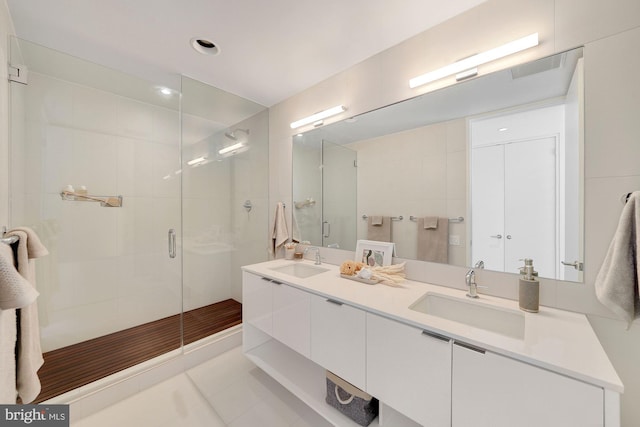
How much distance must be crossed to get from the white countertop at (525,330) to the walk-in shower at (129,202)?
1382 mm

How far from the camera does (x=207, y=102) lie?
2.21m

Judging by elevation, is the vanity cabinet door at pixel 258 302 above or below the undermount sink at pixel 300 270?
below

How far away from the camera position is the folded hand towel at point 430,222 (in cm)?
146

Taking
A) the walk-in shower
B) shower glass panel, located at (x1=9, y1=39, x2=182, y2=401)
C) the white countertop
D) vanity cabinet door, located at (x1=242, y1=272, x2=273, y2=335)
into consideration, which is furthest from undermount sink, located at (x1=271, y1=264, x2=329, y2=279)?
shower glass panel, located at (x1=9, y1=39, x2=182, y2=401)

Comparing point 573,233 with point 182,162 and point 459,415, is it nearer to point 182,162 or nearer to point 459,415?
point 459,415

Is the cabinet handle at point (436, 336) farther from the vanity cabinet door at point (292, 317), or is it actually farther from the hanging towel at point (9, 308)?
the hanging towel at point (9, 308)

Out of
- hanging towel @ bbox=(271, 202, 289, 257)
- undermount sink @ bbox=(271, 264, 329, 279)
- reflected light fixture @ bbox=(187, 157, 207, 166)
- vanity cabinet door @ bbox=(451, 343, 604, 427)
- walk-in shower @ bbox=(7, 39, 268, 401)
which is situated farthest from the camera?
hanging towel @ bbox=(271, 202, 289, 257)

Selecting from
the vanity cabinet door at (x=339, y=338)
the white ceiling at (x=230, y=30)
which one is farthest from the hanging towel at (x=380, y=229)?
the white ceiling at (x=230, y=30)

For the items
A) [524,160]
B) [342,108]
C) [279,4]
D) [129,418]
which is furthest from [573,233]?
[129,418]

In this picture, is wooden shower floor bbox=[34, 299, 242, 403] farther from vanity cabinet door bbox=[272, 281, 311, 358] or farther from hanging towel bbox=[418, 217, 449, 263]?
hanging towel bbox=[418, 217, 449, 263]

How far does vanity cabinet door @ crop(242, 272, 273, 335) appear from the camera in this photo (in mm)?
1702

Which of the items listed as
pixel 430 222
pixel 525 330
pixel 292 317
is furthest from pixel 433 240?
pixel 292 317

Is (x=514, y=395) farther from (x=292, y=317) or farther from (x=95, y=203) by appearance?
(x=95, y=203)

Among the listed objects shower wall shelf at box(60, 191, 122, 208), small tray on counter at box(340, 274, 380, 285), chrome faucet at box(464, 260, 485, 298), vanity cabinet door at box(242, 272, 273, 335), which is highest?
shower wall shelf at box(60, 191, 122, 208)
